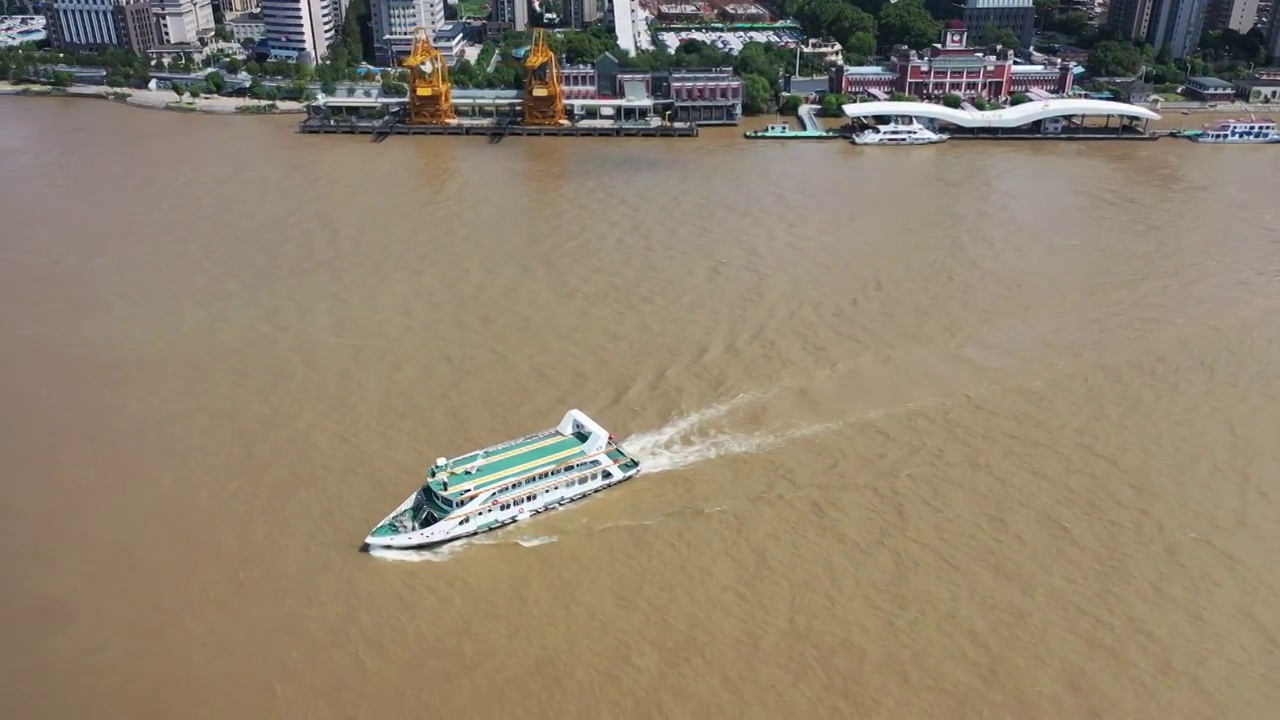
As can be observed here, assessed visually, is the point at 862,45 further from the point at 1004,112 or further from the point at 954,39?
the point at 1004,112

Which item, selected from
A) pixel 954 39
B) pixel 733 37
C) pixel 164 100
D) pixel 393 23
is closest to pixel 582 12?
pixel 733 37

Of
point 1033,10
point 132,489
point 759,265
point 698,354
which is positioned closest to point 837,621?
point 698,354

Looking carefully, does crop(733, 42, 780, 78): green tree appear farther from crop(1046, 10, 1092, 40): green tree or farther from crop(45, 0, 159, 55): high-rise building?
crop(45, 0, 159, 55): high-rise building

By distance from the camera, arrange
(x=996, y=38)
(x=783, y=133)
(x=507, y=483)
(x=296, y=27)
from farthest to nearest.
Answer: (x=296, y=27) → (x=996, y=38) → (x=783, y=133) → (x=507, y=483)

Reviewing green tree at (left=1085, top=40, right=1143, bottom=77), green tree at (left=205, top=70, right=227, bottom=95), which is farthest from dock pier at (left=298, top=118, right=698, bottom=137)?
green tree at (left=1085, top=40, right=1143, bottom=77)

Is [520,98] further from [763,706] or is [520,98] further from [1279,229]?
[763,706]

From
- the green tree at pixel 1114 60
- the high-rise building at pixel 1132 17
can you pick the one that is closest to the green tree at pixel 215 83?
the green tree at pixel 1114 60
